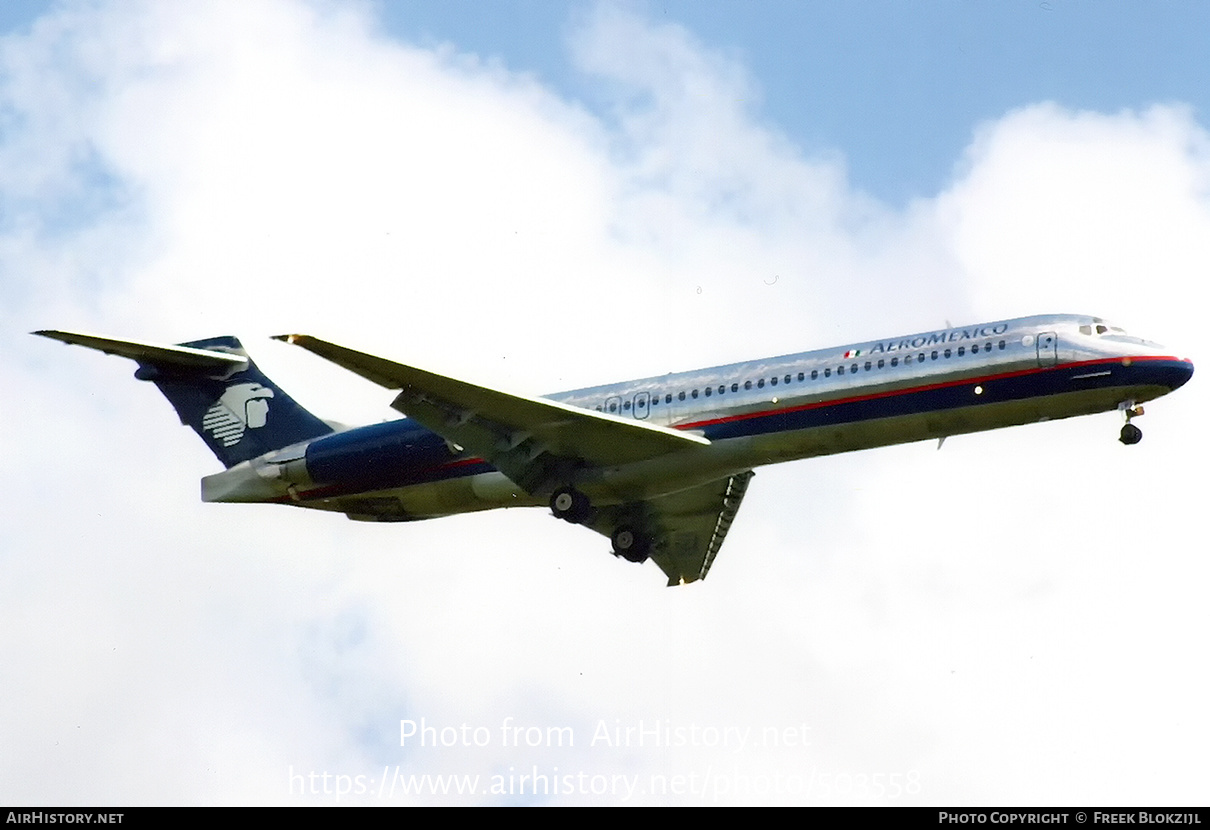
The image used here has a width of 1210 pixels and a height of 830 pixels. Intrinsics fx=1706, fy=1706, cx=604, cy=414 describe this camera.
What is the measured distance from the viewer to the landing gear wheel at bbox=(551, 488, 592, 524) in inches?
1312

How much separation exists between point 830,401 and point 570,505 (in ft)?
18.3

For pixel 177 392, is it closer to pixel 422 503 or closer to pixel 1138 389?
pixel 422 503

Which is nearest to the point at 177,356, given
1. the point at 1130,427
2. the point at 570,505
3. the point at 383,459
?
the point at 383,459

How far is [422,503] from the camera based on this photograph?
116 ft

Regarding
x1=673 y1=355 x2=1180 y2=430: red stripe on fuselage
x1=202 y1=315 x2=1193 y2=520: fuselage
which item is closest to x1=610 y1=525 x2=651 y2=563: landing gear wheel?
x1=202 y1=315 x2=1193 y2=520: fuselage

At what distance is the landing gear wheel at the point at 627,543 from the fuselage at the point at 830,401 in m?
2.69

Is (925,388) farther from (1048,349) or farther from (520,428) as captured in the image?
(520,428)

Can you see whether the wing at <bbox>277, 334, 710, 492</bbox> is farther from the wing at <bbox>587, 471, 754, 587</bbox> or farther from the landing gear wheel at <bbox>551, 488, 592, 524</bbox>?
the wing at <bbox>587, 471, 754, 587</bbox>

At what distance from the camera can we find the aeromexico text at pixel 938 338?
102 feet
